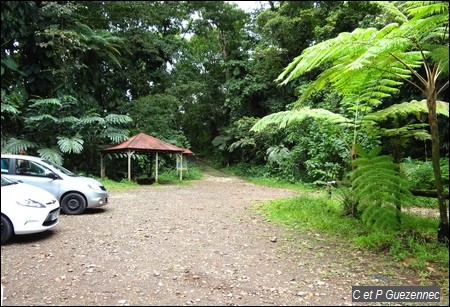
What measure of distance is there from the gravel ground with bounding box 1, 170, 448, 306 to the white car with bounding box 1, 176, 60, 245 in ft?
0.83

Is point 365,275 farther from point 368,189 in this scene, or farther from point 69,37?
point 69,37

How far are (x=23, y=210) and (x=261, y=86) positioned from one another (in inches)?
654

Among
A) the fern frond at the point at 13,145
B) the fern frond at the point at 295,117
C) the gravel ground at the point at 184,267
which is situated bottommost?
the gravel ground at the point at 184,267

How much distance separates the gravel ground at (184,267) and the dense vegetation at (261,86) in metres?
1.39

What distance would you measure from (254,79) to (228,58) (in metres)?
3.94

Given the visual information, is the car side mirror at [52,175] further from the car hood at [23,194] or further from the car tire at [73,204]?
the car hood at [23,194]

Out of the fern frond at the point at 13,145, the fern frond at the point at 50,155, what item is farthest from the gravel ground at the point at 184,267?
the fern frond at the point at 50,155

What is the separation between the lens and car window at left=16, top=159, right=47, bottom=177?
5434 mm

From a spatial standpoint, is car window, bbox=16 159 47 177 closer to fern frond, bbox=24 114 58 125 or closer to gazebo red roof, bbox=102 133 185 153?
fern frond, bbox=24 114 58 125

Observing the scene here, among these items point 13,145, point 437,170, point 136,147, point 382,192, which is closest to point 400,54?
point 437,170

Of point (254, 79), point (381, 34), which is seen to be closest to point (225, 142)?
point (254, 79)

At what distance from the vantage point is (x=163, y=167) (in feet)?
61.9

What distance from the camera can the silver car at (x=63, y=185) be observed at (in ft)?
19.1

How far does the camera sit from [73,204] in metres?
6.69
